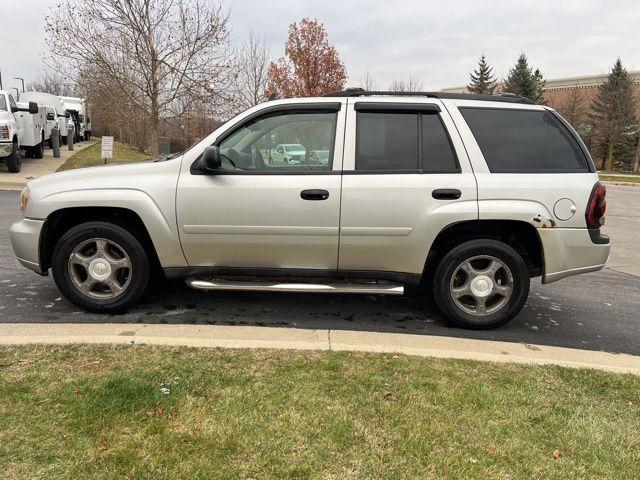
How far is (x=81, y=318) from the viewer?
4.22 metres

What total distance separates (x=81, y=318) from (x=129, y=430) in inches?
82.6

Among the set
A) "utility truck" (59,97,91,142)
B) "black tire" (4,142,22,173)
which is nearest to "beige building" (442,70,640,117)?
"utility truck" (59,97,91,142)

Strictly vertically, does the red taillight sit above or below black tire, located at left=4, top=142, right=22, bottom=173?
below

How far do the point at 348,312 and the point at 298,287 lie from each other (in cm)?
79

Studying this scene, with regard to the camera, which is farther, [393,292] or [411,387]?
[393,292]

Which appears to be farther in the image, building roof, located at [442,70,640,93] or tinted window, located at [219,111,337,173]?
building roof, located at [442,70,640,93]

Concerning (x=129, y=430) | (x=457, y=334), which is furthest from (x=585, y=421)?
(x=129, y=430)

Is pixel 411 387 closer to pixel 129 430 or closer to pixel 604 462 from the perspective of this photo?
pixel 604 462

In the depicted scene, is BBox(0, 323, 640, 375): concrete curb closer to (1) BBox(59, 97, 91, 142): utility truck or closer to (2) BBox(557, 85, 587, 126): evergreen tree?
(1) BBox(59, 97, 91, 142): utility truck

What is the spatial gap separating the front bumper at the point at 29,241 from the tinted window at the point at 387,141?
2.69m

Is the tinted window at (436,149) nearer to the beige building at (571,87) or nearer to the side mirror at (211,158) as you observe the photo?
the side mirror at (211,158)

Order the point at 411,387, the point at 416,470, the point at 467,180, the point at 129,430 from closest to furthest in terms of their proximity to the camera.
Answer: the point at 416,470 → the point at 129,430 → the point at 411,387 → the point at 467,180

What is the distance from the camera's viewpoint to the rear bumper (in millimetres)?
4012

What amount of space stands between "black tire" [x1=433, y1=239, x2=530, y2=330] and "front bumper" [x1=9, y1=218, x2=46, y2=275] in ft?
10.8
